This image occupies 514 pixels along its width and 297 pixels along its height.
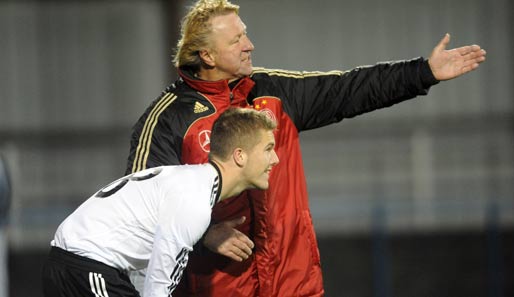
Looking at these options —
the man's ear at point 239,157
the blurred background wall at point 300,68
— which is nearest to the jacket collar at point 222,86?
the man's ear at point 239,157

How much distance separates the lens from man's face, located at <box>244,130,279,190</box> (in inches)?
146

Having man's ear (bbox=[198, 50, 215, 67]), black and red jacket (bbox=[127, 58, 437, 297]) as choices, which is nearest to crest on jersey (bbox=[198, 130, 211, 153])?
black and red jacket (bbox=[127, 58, 437, 297])

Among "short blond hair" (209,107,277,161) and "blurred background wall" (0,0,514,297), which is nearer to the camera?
"short blond hair" (209,107,277,161)

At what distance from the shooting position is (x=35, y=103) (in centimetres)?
1164

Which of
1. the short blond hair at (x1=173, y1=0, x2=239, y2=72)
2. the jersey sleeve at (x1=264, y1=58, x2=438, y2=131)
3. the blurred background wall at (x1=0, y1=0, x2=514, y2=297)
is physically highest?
the short blond hair at (x1=173, y1=0, x2=239, y2=72)

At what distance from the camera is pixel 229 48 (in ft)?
13.8

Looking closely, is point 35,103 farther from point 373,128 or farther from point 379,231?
point 379,231

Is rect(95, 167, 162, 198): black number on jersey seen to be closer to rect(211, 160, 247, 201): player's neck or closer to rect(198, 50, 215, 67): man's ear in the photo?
rect(211, 160, 247, 201): player's neck

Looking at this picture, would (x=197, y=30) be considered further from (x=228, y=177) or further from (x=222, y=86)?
(x=228, y=177)

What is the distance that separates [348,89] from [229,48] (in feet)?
1.77

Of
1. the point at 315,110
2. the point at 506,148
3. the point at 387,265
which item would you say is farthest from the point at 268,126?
the point at 506,148

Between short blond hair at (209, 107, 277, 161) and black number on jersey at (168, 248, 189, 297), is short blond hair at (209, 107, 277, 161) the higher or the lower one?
the higher one

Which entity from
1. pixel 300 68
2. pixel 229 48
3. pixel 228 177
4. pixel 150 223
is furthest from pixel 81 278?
pixel 300 68

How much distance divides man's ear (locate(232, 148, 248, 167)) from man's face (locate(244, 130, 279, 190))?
16mm
